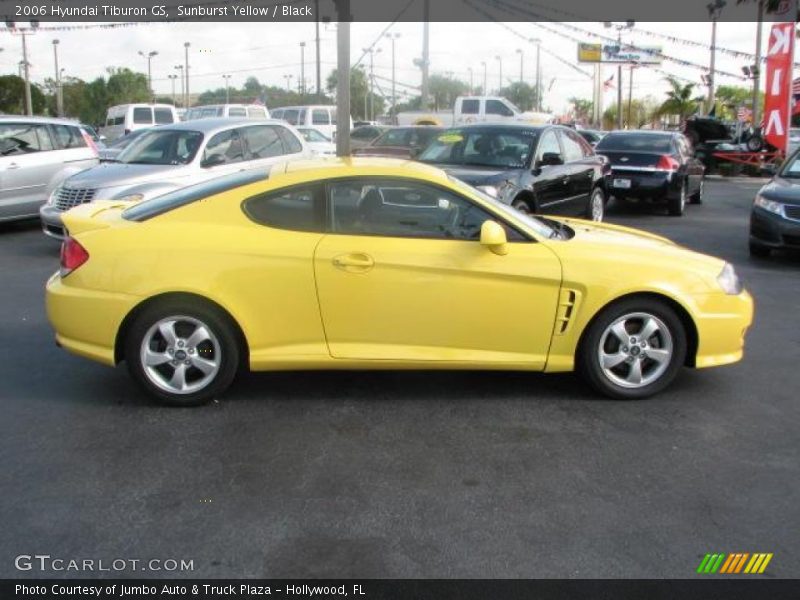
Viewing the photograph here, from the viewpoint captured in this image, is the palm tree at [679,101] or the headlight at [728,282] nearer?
the headlight at [728,282]

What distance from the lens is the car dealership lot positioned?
3.18 metres

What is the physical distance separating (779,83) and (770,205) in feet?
44.9

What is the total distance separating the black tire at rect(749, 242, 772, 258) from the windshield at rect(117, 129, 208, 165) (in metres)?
7.13

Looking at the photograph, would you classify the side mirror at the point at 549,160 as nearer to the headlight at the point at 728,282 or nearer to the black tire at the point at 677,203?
the black tire at the point at 677,203

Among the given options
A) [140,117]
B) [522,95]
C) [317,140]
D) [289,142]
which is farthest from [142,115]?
A: [522,95]

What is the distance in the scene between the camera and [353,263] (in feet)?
15.1

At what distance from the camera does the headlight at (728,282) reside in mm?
4910

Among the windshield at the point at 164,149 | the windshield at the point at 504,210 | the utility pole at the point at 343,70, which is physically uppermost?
the utility pole at the point at 343,70

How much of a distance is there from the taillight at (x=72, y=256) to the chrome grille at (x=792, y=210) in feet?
25.2

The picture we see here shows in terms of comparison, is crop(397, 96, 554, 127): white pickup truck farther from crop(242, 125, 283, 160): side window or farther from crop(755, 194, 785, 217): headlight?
crop(755, 194, 785, 217): headlight

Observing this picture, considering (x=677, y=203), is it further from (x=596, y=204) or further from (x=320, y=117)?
(x=320, y=117)

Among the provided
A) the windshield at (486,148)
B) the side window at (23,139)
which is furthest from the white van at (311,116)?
the windshield at (486,148)

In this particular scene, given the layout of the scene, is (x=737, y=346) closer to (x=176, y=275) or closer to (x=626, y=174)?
(x=176, y=275)
